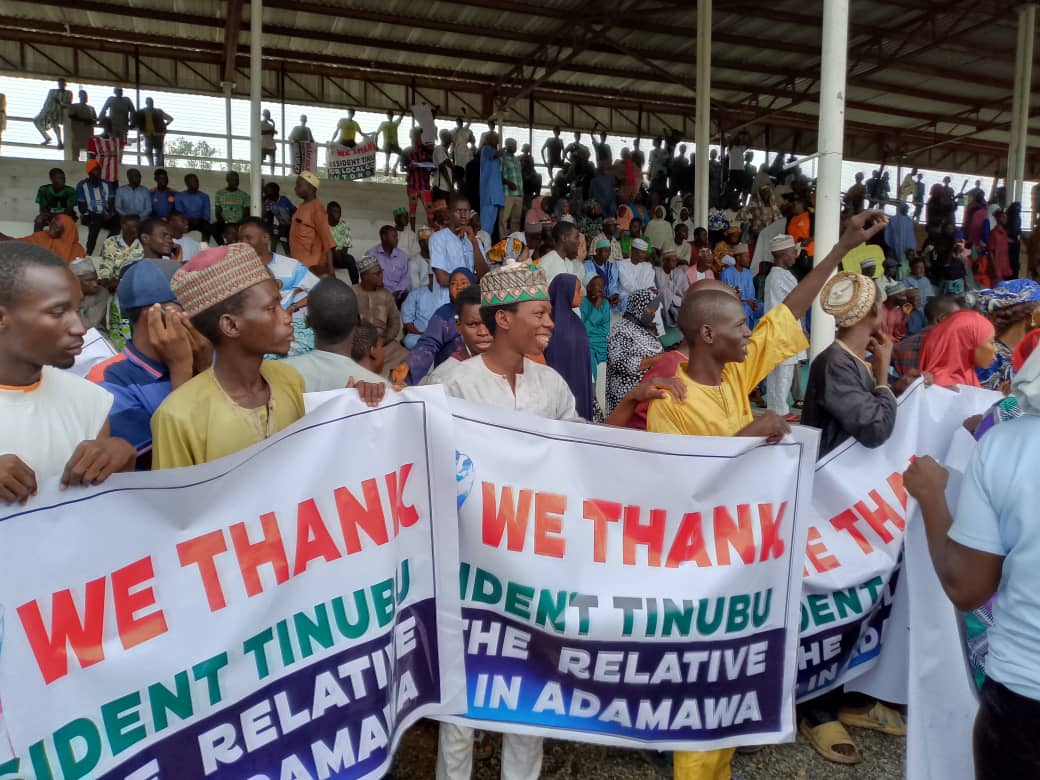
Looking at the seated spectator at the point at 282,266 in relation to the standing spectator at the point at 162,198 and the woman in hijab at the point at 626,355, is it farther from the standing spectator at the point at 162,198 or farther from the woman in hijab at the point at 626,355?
the standing spectator at the point at 162,198

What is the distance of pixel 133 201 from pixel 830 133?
10.5 meters

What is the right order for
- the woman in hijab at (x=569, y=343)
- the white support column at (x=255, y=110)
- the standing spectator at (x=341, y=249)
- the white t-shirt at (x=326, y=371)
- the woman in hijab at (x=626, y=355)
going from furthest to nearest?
the standing spectator at (x=341, y=249) < the white support column at (x=255, y=110) < the woman in hijab at (x=626, y=355) < the woman in hijab at (x=569, y=343) < the white t-shirt at (x=326, y=371)

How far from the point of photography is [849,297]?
2982 millimetres

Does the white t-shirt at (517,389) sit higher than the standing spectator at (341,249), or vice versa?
the standing spectator at (341,249)

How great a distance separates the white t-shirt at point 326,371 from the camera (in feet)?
8.96

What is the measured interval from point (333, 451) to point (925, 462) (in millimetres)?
1427

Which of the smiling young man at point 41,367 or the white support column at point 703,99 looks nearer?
the smiling young man at point 41,367

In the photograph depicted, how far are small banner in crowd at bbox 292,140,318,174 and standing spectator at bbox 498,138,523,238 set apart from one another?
4353mm

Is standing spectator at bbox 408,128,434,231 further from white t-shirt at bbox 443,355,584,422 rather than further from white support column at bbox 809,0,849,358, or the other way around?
white t-shirt at bbox 443,355,584,422

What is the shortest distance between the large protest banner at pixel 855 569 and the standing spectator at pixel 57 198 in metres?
12.3

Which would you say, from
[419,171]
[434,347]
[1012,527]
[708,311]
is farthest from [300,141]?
[1012,527]

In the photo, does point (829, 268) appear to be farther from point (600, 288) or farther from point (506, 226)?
point (506, 226)

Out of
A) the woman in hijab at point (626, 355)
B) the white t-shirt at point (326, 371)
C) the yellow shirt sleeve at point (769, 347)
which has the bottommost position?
the woman in hijab at point (626, 355)

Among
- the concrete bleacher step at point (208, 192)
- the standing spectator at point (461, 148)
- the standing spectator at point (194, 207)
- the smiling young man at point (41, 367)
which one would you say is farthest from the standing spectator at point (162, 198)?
the smiling young man at point (41, 367)
